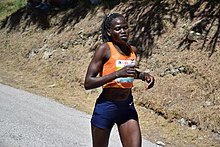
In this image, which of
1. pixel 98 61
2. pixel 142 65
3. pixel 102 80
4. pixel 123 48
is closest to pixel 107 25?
pixel 123 48

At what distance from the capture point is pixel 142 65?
28.9 ft

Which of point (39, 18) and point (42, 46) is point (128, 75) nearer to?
point (42, 46)

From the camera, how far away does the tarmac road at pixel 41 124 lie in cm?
548

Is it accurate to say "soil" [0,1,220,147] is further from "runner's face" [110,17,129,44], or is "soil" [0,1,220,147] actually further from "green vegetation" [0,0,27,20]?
"runner's face" [110,17,129,44]

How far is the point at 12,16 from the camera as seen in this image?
1518 centimetres

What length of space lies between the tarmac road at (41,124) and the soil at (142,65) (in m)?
0.56

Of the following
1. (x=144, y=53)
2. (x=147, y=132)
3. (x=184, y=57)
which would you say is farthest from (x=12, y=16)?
(x=147, y=132)

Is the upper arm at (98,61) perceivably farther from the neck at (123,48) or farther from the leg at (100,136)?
the leg at (100,136)

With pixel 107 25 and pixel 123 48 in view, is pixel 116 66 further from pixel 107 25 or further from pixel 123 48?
pixel 107 25

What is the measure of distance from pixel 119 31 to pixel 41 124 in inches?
138

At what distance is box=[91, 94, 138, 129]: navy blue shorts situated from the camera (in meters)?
3.27

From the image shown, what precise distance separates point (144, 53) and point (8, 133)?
169 inches

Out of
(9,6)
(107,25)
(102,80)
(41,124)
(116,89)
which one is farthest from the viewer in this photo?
(9,6)

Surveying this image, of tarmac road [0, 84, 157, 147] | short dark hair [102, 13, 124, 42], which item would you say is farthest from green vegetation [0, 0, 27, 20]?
short dark hair [102, 13, 124, 42]
